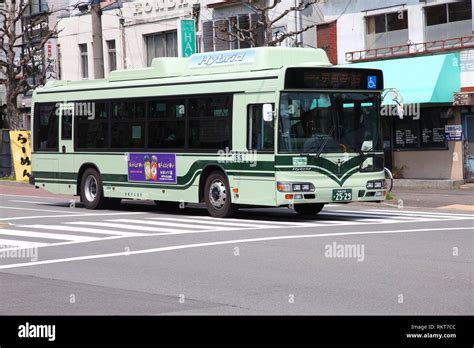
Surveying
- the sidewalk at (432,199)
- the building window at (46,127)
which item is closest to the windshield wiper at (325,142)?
the sidewalk at (432,199)

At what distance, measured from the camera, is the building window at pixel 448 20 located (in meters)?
30.8

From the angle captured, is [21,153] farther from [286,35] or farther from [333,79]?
[333,79]

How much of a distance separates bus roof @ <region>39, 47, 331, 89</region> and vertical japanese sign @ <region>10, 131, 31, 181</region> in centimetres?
1685

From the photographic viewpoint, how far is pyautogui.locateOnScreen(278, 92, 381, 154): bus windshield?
762 inches

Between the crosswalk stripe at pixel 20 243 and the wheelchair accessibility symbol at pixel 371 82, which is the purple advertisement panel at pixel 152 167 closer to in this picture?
the wheelchair accessibility symbol at pixel 371 82

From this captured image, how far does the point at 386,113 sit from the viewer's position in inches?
1280

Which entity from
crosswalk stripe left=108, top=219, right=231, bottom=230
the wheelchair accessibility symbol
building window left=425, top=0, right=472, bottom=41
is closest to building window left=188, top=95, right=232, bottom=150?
crosswalk stripe left=108, top=219, right=231, bottom=230

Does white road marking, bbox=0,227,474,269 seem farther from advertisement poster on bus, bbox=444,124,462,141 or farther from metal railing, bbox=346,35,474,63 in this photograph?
metal railing, bbox=346,35,474,63

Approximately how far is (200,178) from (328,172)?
313cm

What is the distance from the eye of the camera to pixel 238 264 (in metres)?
13.7

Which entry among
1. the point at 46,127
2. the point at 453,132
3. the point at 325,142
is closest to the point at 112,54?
the point at 453,132

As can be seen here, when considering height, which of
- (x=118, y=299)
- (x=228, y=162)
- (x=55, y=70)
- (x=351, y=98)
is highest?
(x=55, y=70)
